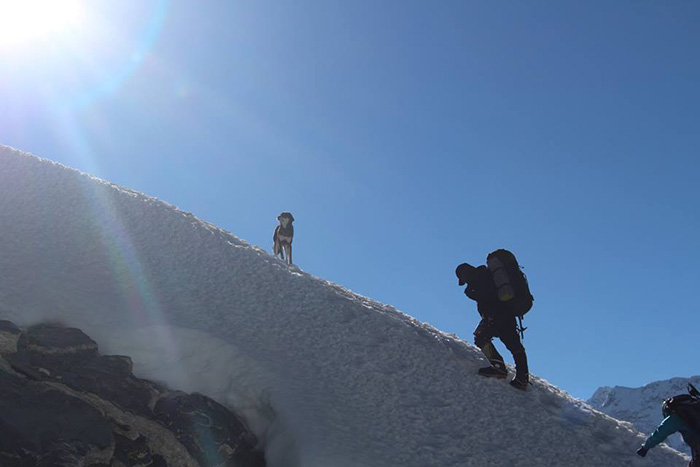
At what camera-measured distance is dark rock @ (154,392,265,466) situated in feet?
30.9

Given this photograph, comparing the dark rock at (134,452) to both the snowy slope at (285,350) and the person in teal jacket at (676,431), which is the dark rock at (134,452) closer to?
the snowy slope at (285,350)

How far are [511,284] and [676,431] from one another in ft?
13.6

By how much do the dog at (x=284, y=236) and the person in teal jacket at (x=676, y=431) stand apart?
1723 centimetres

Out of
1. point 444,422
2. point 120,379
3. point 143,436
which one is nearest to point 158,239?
point 120,379

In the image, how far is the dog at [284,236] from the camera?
2433 cm

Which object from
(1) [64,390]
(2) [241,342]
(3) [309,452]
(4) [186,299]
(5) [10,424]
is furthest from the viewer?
(4) [186,299]

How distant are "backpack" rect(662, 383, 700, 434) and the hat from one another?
4.65 metres

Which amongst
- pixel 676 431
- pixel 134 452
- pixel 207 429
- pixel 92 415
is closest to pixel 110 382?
pixel 92 415

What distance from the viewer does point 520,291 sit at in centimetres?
1180

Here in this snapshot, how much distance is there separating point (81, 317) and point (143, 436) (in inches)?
160

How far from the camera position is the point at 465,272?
12.5m

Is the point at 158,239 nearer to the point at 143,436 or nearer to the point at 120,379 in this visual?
the point at 120,379

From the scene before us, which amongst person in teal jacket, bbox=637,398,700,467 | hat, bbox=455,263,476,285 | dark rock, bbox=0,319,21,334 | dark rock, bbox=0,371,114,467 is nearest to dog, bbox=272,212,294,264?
hat, bbox=455,263,476,285

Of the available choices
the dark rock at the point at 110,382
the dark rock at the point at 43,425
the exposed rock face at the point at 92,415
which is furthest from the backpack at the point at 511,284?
the dark rock at the point at 43,425
